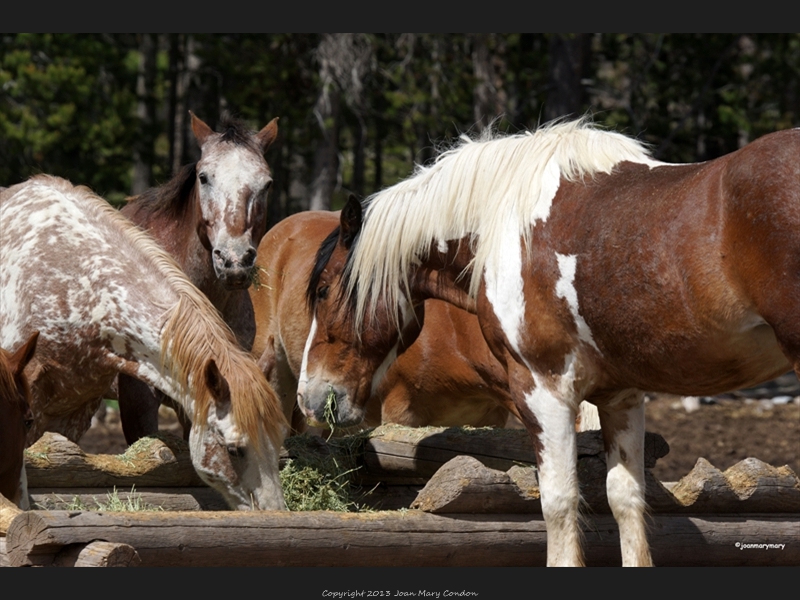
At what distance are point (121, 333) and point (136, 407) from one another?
0.90 meters

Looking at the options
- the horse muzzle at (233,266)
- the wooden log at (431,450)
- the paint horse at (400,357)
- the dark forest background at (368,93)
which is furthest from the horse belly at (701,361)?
the dark forest background at (368,93)

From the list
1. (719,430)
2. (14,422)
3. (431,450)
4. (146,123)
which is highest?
(146,123)

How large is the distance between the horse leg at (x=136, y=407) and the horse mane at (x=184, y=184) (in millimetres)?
1114

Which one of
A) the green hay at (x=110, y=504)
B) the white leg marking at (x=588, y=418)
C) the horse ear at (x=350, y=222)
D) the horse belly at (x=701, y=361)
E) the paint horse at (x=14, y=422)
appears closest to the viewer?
the horse belly at (x=701, y=361)

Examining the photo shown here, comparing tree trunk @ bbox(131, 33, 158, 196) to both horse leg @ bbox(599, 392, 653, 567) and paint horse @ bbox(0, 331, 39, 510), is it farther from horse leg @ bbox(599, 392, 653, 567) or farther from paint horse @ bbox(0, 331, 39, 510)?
horse leg @ bbox(599, 392, 653, 567)

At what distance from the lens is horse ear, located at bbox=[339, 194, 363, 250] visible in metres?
5.16

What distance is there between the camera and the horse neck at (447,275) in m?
4.97

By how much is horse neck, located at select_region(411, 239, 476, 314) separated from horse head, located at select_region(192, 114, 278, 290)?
3.44 ft

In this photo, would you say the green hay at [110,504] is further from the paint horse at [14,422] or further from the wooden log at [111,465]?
the paint horse at [14,422]

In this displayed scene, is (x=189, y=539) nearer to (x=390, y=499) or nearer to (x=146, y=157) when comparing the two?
(x=390, y=499)

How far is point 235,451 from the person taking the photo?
490 cm

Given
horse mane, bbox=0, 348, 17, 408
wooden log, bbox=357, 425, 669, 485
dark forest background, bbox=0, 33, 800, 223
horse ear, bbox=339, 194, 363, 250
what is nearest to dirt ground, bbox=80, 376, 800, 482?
dark forest background, bbox=0, 33, 800, 223

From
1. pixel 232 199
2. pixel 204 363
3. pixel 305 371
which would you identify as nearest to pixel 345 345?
pixel 305 371

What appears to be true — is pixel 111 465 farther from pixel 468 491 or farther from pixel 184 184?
pixel 184 184
